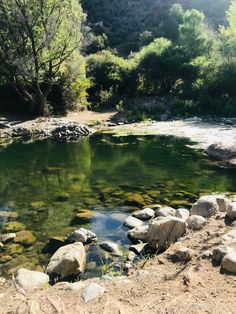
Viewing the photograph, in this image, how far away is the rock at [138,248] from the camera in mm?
7770

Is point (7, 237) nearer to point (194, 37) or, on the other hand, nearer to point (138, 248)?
point (138, 248)

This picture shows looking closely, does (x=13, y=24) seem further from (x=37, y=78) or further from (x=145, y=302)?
(x=145, y=302)

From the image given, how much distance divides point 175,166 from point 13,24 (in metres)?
16.3

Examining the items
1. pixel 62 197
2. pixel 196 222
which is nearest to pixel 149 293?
pixel 196 222

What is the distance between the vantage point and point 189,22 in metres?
41.2

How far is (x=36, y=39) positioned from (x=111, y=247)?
21626 mm

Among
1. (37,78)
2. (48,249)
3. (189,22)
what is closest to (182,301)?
(48,249)

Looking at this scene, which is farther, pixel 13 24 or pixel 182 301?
pixel 13 24

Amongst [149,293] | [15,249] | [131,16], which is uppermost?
[131,16]

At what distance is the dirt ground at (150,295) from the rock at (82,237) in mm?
2037

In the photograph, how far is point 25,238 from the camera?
8.68 meters

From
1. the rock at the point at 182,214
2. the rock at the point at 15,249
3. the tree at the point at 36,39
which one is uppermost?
the tree at the point at 36,39

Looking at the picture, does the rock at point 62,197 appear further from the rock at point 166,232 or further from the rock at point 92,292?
the rock at point 92,292

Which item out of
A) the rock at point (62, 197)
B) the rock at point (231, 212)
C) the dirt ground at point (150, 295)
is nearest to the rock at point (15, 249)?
the dirt ground at point (150, 295)
